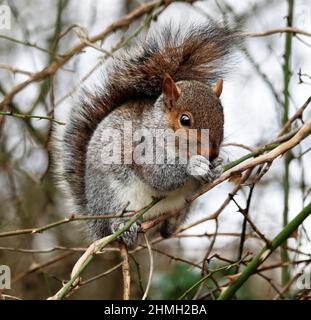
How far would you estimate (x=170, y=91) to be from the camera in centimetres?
185

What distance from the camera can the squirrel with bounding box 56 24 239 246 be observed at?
186 cm

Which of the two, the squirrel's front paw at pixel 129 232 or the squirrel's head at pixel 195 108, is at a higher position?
the squirrel's head at pixel 195 108

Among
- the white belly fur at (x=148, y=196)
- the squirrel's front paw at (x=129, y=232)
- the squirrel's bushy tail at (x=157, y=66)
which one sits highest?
the squirrel's bushy tail at (x=157, y=66)

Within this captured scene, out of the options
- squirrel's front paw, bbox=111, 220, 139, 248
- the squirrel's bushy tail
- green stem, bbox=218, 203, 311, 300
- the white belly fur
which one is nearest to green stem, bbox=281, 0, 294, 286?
the squirrel's bushy tail

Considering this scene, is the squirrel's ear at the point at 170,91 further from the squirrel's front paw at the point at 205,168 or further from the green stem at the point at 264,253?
the green stem at the point at 264,253

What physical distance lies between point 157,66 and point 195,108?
23 cm

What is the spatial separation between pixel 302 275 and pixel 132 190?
23.0 inches

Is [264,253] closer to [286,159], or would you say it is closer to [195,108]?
[195,108]

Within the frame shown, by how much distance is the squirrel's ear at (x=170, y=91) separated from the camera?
185cm

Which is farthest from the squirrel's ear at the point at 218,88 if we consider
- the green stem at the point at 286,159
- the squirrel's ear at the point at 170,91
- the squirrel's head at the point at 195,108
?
the green stem at the point at 286,159

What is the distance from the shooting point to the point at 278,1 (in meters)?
2.87

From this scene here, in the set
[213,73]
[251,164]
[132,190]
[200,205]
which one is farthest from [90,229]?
[251,164]

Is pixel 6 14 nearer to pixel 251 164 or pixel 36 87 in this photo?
pixel 36 87

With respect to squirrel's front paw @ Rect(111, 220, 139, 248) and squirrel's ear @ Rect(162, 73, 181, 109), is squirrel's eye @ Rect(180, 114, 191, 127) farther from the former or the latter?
squirrel's front paw @ Rect(111, 220, 139, 248)
